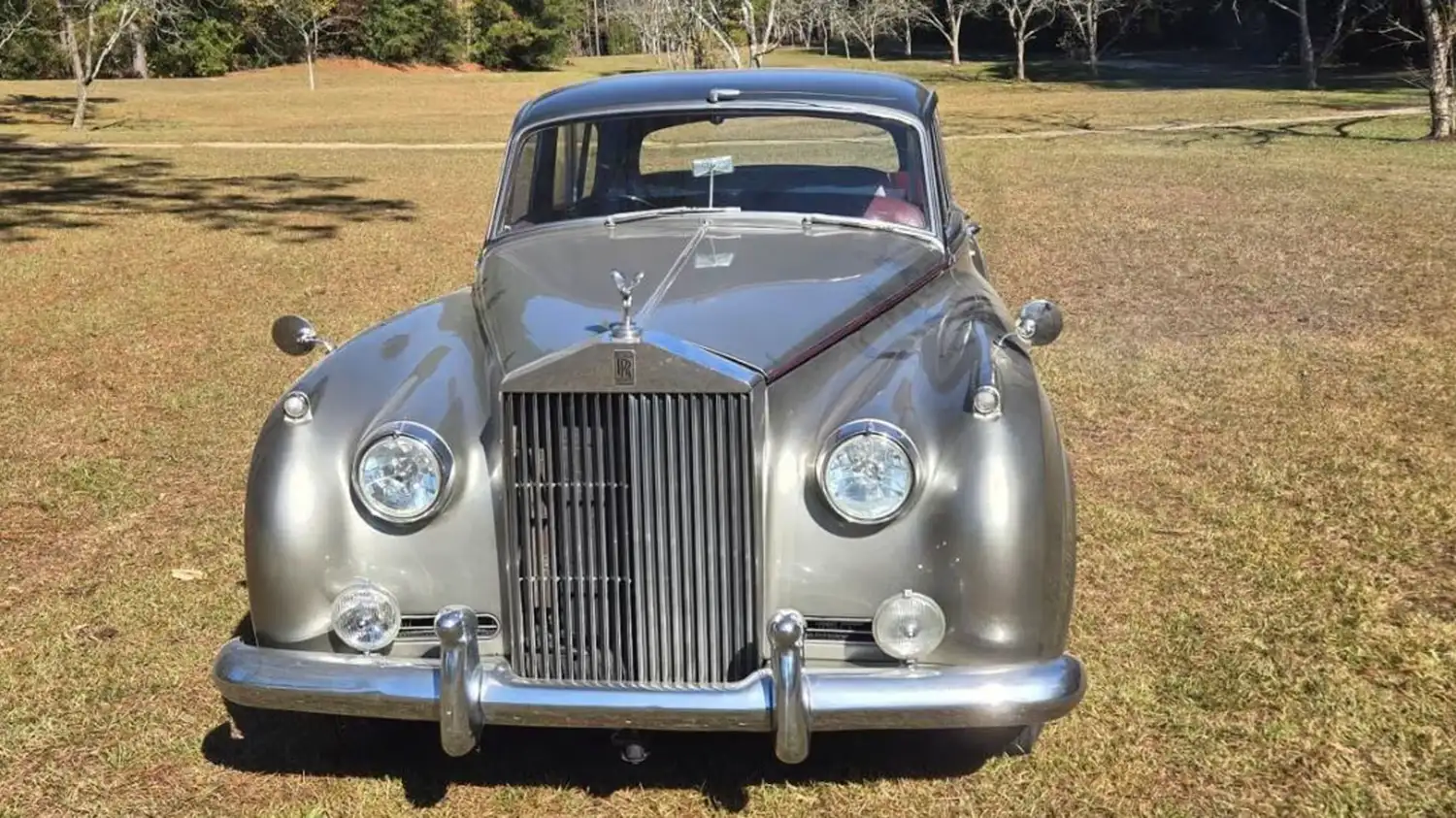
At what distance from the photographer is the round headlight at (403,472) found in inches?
117

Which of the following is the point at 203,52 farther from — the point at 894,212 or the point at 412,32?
the point at 894,212

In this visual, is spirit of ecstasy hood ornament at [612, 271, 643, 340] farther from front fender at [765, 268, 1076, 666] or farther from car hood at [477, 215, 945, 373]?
front fender at [765, 268, 1076, 666]

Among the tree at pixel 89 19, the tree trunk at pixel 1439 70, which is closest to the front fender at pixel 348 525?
the tree trunk at pixel 1439 70

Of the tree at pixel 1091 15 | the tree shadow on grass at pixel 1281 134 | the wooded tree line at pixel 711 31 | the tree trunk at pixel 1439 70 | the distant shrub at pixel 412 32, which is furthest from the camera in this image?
the distant shrub at pixel 412 32

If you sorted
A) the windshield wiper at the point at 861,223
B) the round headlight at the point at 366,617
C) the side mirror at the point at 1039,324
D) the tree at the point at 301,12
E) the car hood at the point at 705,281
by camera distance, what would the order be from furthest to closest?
the tree at the point at 301,12 → the windshield wiper at the point at 861,223 → the side mirror at the point at 1039,324 → the car hood at the point at 705,281 → the round headlight at the point at 366,617

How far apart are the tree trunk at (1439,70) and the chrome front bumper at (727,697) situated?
18.2 meters

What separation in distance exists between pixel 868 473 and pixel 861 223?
1481 millimetres

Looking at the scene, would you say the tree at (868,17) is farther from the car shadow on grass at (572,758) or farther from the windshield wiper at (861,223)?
the car shadow on grass at (572,758)

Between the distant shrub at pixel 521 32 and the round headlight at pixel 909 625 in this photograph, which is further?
the distant shrub at pixel 521 32

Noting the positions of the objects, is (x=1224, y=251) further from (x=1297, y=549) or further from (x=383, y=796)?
(x=383, y=796)

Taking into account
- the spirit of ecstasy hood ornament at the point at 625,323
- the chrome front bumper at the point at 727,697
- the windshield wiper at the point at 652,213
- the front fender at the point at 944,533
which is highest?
the windshield wiper at the point at 652,213

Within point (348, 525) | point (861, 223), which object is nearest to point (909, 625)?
point (348, 525)

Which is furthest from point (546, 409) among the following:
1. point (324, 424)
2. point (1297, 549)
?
point (1297, 549)

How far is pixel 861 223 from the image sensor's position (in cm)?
418
